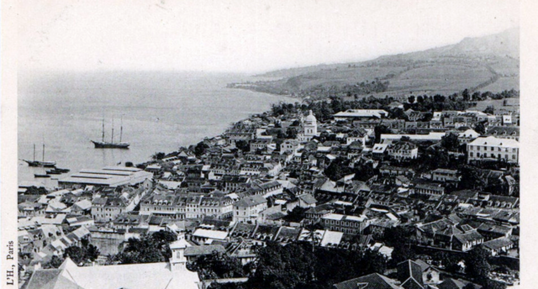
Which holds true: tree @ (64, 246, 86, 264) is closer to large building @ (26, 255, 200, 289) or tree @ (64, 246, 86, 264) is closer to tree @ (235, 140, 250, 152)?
large building @ (26, 255, 200, 289)

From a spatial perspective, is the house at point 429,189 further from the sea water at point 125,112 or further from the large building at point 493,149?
the sea water at point 125,112

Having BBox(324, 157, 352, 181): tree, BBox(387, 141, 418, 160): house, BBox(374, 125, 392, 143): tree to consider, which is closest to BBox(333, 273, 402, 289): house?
BBox(324, 157, 352, 181): tree

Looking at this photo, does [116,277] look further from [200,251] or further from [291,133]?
[291,133]

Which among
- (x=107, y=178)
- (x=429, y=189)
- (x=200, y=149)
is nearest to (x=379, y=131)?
(x=429, y=189)

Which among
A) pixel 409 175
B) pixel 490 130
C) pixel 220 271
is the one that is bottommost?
pixel 220 271
